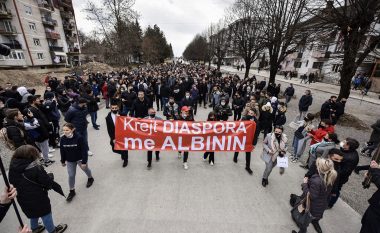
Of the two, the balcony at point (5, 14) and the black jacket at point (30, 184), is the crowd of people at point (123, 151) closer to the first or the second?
the black jacket at point (30, 184)

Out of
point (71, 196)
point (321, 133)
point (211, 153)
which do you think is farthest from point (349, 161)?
point (71, 196)

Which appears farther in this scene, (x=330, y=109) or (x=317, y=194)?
(x=330, y=109)

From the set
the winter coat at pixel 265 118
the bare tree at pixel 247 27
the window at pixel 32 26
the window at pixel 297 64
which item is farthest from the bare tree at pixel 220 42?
the window at pixel 32 26

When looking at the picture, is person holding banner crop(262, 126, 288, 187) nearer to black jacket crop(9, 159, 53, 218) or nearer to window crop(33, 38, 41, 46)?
black jacket crop(9, 159, 53, 218)

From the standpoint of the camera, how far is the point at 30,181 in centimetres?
301

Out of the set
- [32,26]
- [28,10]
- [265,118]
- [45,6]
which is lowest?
[265,118]

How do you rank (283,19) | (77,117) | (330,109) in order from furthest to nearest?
(283,19) → (330,109) → (77,117)

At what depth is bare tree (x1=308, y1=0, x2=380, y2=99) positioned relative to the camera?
30.0ft

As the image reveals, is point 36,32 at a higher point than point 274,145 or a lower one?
higher

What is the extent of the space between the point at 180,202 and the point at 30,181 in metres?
2.94

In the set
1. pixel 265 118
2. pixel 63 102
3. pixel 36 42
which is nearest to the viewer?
pixel 265 118

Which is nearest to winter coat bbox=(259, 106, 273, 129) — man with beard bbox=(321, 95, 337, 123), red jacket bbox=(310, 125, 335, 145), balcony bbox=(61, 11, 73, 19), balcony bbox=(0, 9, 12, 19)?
red jacket bbox=(310, 125, 335, 145)

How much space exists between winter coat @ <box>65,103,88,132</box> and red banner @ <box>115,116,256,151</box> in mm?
1586

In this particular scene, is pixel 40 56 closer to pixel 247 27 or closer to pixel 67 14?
pixel 67 14
